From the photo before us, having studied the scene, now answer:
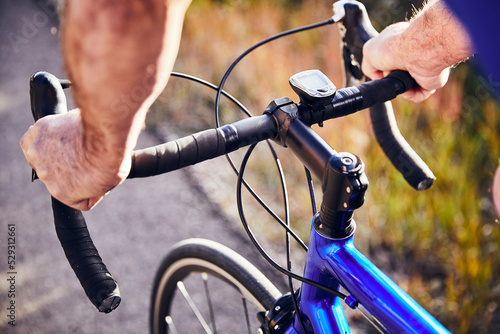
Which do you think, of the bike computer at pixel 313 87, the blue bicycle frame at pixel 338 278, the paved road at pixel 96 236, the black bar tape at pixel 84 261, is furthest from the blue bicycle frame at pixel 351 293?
the paved road at pixel 96 236

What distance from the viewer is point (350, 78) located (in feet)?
4.73

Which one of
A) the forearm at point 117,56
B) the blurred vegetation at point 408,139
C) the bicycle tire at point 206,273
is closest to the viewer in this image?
the forearm at point 117,56

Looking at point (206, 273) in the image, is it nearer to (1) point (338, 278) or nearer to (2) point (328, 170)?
(1) point (338, 278)

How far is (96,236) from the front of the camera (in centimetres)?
276

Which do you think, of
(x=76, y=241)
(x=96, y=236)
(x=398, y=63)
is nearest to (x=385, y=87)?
(x=398, y=63)

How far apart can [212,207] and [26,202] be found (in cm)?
114

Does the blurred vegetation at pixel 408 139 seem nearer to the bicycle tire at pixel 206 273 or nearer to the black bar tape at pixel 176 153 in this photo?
the bicycle tire at pixel 206 273

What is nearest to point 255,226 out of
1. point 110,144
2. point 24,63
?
point 110,144

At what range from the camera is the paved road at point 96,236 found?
2.35 metres

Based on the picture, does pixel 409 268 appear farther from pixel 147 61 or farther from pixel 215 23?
pixel 215 23

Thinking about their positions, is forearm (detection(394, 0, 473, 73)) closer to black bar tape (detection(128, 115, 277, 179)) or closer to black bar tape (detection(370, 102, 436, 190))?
black bar tape (detection(370, 102, 436, 190))

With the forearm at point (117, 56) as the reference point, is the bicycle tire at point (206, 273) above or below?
below

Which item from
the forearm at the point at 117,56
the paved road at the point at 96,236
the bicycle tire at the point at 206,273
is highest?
the forearm at the point at 117,56

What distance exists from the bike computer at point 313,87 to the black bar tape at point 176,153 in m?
0.21
